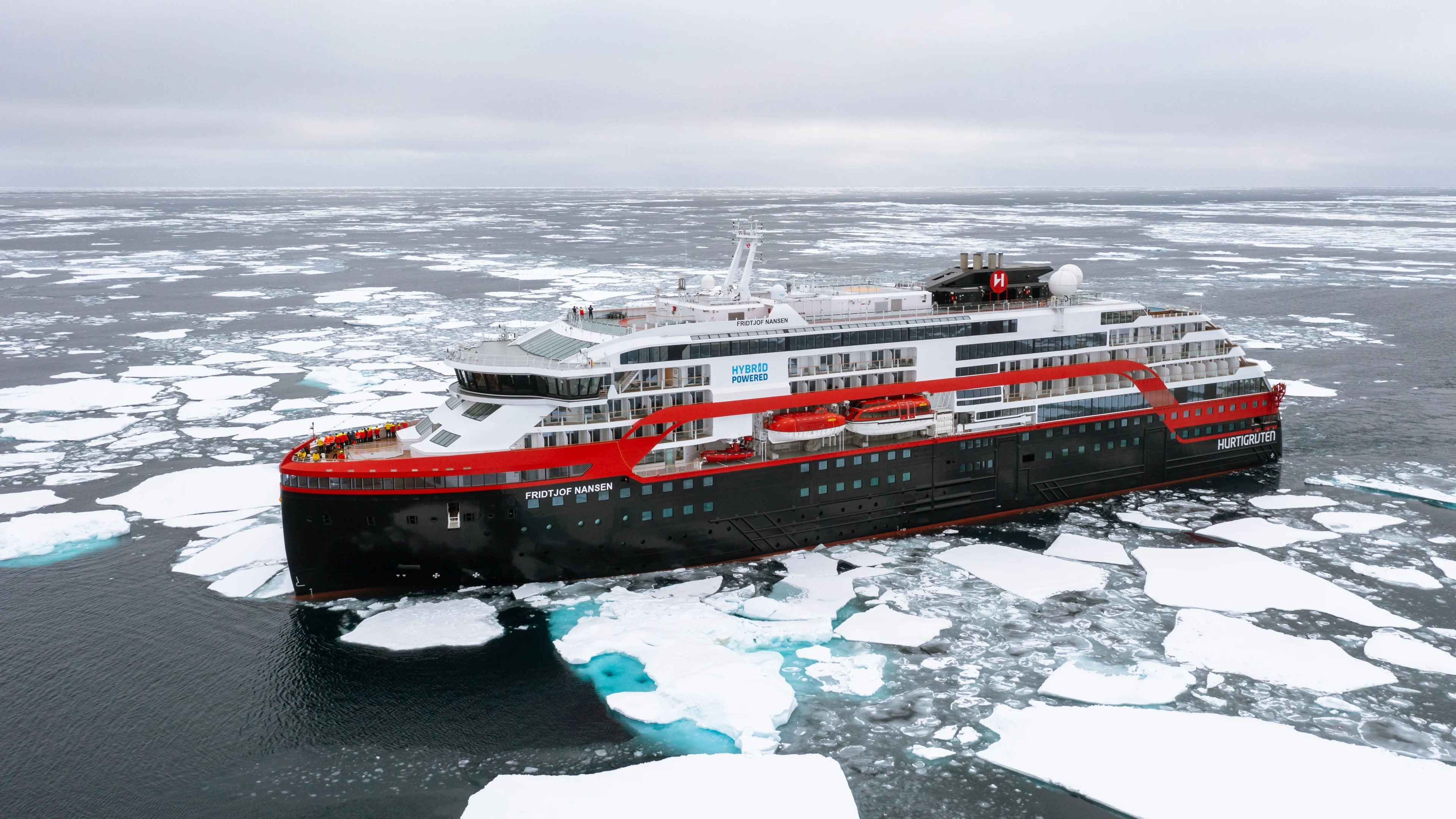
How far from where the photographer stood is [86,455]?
4200cm

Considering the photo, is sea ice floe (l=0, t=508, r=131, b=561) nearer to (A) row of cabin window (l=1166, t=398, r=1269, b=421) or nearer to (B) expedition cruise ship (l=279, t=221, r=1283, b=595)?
(B) expedition cruise ship (l=279, t=221, r=1283, b=595)

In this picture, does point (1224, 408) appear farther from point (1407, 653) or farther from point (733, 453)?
point (733, 453)

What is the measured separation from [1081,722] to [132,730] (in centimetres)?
2125

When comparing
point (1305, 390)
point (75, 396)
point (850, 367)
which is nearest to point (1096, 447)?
point (850, 367)

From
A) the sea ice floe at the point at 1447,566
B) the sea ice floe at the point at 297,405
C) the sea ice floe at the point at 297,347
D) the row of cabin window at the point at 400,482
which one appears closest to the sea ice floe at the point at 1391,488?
the sea ice floe at the point at 1447,566

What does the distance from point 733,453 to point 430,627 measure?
1022cm

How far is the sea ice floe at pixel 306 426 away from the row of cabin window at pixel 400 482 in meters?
16.0

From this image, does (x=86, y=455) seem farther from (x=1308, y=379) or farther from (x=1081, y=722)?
(x=1308, y=379)

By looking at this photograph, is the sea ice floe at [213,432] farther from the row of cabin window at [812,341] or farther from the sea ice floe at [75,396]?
the row of cabin window at [812,341]

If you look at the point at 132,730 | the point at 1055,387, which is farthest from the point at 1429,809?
the point at 132,730

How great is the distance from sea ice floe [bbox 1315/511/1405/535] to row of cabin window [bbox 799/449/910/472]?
592 inches

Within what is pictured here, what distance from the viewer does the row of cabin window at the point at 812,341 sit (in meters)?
30.5

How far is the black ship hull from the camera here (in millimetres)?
27969

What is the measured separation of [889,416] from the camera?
1304 inches
